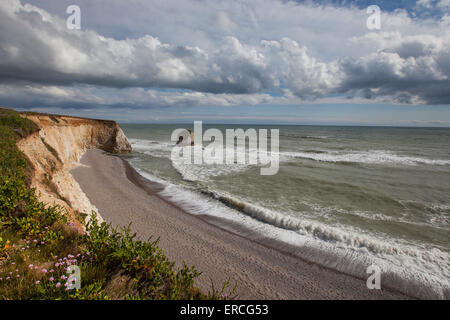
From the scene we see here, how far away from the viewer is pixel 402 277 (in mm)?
6691

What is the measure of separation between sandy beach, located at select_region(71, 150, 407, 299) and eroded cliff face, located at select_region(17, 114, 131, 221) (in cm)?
215

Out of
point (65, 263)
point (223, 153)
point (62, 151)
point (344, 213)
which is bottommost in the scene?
point (344, 213)

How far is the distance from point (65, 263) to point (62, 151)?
19.9 metres

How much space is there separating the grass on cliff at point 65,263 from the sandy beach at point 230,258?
3.03 m

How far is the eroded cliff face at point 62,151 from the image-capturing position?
733cm

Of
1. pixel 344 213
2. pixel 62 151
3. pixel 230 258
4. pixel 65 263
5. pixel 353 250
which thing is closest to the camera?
pixel 65 263

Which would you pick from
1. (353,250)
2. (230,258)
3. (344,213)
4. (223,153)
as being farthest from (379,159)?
(230,258)

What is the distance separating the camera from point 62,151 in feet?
61.6

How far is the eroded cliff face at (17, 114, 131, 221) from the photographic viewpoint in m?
7.33

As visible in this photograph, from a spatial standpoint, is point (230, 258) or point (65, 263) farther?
point (230, 258)

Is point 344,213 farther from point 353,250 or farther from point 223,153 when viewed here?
point 223,153

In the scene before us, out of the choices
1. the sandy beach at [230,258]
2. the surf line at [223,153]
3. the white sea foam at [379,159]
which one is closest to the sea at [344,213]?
the sandy beach at [230,258]

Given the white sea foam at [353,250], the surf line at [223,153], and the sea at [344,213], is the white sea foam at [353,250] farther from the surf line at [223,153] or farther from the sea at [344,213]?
the surf line at [223,153]
